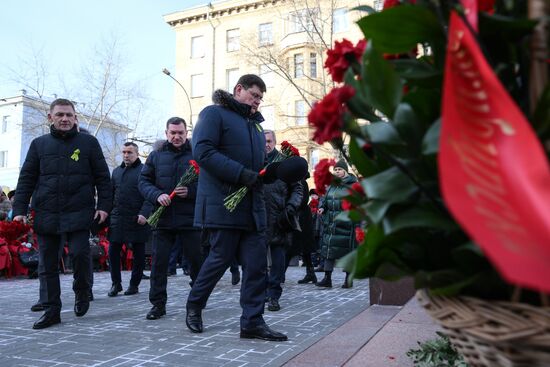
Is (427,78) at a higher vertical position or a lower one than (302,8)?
lower

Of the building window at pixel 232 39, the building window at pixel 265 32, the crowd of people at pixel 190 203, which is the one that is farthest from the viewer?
the building window at pixel 232 39

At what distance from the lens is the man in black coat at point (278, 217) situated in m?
6.21

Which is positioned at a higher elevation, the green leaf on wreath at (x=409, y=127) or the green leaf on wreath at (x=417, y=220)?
the green leaf on wreath at (x=409, y=127)

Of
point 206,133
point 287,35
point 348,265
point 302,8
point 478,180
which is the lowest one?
point 348,265

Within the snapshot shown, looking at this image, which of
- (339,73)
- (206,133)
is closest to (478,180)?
(339,73)

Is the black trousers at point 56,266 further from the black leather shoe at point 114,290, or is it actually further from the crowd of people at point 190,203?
the black leather shoe at point 114,290

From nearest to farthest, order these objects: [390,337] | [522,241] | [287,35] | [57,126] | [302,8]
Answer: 1. [522,241]
2. [390,337]
3. [57,126]
4. [302,8]
5. [287,35]

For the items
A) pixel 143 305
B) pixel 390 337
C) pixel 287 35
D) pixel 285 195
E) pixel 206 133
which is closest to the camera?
pixel 390 337

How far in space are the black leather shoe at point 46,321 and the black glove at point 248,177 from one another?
2212mm

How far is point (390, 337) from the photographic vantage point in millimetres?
3492

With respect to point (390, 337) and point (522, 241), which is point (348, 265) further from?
point (390, 337)

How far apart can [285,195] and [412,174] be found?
231 inches

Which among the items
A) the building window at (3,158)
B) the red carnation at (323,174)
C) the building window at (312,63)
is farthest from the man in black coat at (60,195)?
the building window at (3,158)

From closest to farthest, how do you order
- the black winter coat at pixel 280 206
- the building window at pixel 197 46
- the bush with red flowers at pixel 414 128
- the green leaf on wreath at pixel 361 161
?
the bush with red flowers at pixel 414 128 → the green leaf on wreath at pixel 361 161 → the black winter coat at pixel 280 206 → the building window at pixel 197 46
